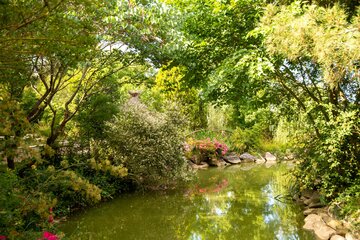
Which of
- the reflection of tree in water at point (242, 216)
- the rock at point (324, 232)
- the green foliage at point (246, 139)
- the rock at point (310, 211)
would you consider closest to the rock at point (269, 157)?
the green foliage at point (246, 139)

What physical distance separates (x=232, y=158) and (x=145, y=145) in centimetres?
726

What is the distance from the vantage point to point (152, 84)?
856cm

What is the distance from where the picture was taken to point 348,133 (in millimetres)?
5023

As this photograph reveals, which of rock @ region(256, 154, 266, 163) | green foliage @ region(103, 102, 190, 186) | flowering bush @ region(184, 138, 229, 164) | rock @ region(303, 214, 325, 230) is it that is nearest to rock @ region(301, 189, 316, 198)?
rock @ region(303, 214, 325, 230)

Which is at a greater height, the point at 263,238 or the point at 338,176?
the point at 338,176

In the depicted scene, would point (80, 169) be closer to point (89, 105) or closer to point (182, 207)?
point (89, 105)

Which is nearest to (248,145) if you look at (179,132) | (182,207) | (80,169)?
(179,132)

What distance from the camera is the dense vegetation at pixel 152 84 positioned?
3.38 meters

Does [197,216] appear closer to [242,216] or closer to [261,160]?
[242,216]

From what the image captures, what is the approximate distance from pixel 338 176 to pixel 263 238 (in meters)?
1.65

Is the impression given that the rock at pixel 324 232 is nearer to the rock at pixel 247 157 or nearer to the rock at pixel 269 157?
the rock at pixel 247 157

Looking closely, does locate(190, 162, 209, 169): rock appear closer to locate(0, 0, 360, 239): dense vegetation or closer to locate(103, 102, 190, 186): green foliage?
locate(0, 0, 360, 239): dense vegetation

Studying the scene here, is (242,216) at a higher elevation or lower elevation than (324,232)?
lower

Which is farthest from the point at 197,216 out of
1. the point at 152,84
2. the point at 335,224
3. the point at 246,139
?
the point at 246,139
